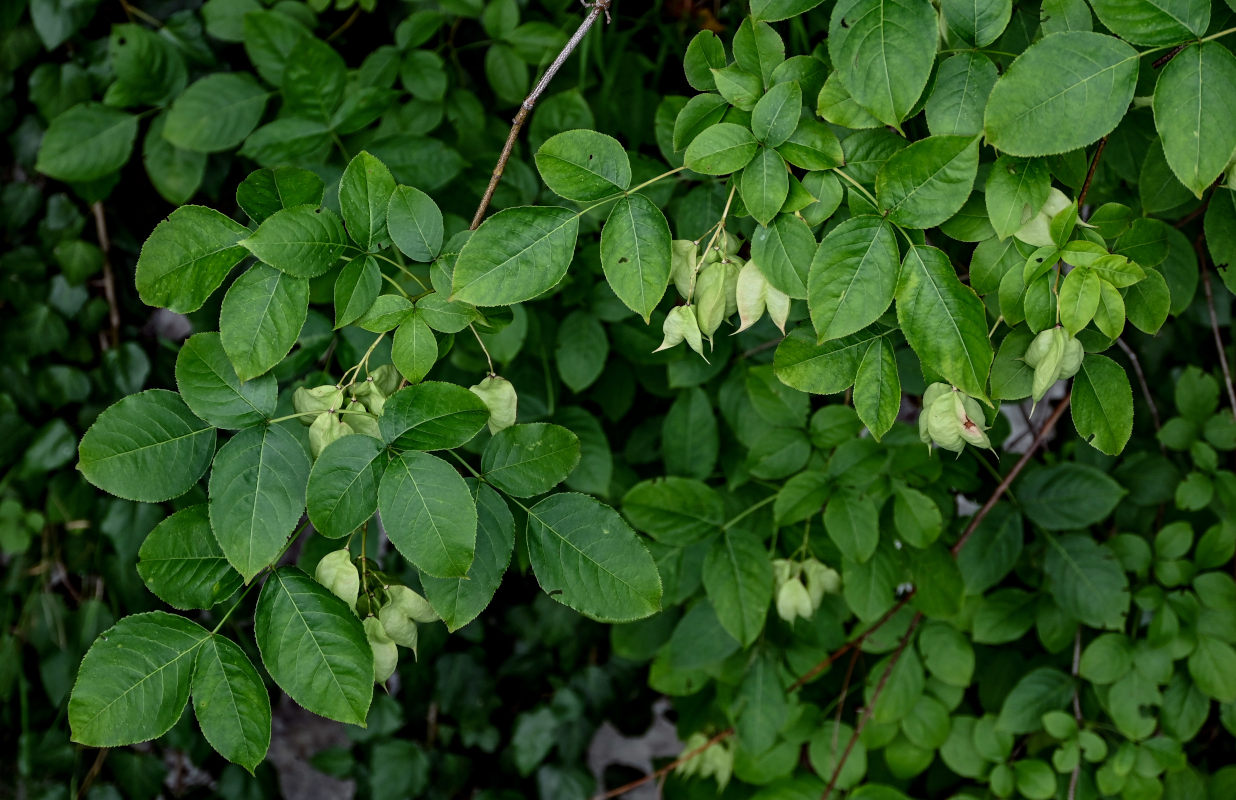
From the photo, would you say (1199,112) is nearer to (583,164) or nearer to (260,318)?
(583,164)

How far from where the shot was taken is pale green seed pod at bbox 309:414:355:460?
0.71m

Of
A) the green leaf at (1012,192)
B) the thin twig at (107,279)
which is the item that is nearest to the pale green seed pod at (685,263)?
the green leaf at (1012,192)

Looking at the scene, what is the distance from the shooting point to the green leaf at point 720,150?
0.71 m

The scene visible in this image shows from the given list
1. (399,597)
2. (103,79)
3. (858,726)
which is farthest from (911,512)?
(103,79)

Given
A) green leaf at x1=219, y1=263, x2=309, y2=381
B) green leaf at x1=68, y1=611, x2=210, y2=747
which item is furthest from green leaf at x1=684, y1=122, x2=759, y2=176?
green leaf at x1=68, y1=611, x2=210, y2=747

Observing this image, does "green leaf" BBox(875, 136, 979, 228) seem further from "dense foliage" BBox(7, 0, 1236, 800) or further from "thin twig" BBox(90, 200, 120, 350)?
"thin twig" BBox(90, 200, 120, 350)

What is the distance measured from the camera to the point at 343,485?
0.69 meters

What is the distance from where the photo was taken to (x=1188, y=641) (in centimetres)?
119

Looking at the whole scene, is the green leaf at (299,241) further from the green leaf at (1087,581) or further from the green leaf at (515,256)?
the green leaf at (1087,581)

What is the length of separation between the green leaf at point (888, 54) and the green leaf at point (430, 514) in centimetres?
42

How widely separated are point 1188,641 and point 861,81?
36.9 inches

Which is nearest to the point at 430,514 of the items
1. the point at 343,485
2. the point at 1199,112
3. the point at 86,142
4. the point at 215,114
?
the point at 343,485

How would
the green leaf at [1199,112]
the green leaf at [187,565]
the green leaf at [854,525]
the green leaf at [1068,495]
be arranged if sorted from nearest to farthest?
1. the green leaf at [1199,112]
2. the green leaf at [187,565]
3. the green leaf at [854,525]
4. the green leaf at [1068,495]

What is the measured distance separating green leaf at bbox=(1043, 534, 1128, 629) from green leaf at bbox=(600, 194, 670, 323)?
31.0 inches
